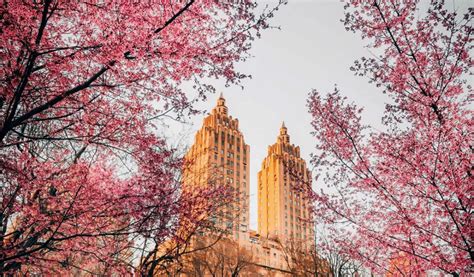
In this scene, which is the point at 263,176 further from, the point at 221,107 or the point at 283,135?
the point at 221,107

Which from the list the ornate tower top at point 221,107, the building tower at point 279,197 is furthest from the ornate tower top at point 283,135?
the ornate tower top at point 221,107

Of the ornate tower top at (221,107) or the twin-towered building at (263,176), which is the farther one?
the ornate tower top at (221,107)

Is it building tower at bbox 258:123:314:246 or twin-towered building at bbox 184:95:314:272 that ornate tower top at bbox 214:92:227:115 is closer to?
twin-towered building at bbox 184:95:314:272

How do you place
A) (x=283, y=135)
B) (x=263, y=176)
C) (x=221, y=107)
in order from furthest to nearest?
1. (x=263, y=176)
2. (x=283, y=135)
3. (x=221, y=107)

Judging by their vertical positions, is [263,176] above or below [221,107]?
below

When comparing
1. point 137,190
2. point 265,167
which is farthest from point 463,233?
point 265,167

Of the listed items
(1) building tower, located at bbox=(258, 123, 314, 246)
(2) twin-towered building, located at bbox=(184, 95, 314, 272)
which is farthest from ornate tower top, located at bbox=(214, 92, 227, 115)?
(1) building tower, located at bbox=(258, 123, 314, 246)

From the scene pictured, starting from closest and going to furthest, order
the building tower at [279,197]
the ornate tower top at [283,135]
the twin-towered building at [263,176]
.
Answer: the twin-towered building at [263,176] < the building tower at [279,197] < the ornate tower top at [283,135]

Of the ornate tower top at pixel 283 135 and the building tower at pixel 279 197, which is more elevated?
the ornate tower top at pixel 283 135

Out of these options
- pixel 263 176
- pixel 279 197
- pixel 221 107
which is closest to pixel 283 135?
pixel 263 176

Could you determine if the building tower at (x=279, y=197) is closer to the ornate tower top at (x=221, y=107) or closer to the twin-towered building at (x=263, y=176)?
the twin-towered building at (x=263, y=176)

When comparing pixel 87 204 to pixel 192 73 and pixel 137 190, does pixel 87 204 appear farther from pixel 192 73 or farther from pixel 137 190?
pixel 192 73

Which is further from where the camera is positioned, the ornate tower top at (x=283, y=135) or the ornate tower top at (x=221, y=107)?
the ornate tower top at (x=283, y=135)

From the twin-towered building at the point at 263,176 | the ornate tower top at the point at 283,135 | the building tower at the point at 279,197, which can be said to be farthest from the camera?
the ornate tower top at the point at 283,135
